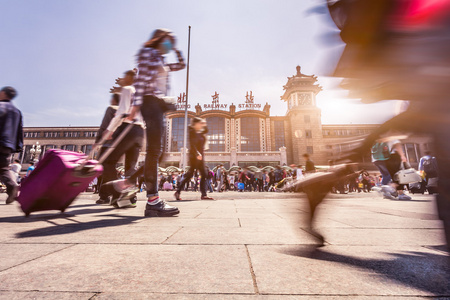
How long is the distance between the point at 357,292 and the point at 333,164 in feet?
2.62

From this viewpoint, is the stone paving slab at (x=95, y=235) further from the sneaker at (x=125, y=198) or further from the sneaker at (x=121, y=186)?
the sneaker at (x=125, y=198)

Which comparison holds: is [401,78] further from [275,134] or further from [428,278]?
[275,134]

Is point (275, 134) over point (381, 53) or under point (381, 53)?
over

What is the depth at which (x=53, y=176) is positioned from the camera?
2004 millimetres

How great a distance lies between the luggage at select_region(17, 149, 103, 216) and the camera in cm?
200

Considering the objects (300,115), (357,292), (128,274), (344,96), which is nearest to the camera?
(357,292)

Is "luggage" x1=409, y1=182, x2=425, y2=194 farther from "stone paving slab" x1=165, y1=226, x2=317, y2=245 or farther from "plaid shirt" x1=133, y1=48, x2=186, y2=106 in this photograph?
"plaid shirt" x1=133, y1=48, x2=186, y2=106

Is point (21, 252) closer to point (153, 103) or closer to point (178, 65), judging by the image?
point (153, 103)

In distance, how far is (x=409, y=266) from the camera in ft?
2.87

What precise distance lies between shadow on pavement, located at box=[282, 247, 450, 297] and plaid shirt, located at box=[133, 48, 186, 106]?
2.02 m

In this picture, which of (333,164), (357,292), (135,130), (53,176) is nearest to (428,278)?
(357,292)

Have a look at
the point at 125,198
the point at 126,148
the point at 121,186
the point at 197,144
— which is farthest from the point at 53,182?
the point at 197,144

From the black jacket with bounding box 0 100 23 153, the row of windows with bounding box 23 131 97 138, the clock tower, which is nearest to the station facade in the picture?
the clock tower

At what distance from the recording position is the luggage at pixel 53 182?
200 cm
